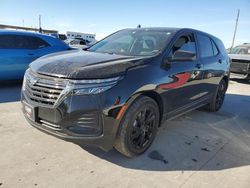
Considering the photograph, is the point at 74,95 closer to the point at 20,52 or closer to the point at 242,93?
the point at 20,52

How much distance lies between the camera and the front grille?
2684 millimetres

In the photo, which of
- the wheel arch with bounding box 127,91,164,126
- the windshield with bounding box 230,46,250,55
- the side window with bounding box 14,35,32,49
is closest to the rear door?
the wheel arch with bounding box 127,91,164,126

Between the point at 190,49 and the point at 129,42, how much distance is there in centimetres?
107

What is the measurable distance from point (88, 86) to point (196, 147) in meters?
2.04

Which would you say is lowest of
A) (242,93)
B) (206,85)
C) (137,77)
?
(242,93)

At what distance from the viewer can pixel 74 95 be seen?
8.60ft

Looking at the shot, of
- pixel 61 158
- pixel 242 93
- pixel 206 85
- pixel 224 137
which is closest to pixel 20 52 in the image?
pixel 61 158

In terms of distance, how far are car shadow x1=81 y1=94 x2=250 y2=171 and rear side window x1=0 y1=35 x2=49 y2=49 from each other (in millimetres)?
4422

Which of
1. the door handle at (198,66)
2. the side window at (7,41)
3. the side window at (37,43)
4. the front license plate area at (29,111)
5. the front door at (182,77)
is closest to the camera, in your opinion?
the front license plate area at (29,111)

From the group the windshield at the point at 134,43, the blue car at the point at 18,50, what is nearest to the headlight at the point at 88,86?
the windshield at the point at 134,43

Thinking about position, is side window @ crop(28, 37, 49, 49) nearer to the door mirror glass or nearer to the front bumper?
the door mirror glass

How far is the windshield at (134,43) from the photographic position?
3.66 meters

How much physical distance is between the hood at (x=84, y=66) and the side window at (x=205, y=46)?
6.49ft

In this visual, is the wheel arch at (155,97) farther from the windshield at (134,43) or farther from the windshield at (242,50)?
the windshield at (242,50)
